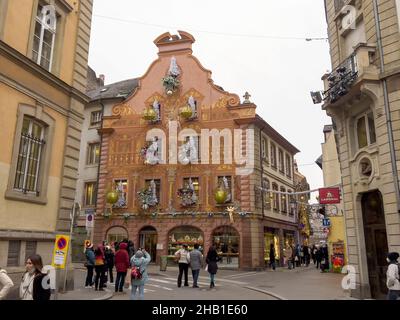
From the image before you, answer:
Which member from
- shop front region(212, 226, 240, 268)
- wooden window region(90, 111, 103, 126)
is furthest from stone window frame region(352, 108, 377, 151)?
wooden window region(90, 111, 103, 126)

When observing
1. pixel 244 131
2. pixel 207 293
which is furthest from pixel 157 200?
pixel 207 293

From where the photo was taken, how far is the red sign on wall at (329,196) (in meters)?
17.4

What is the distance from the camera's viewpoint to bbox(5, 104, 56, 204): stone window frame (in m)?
11.5

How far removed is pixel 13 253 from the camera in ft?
37.4

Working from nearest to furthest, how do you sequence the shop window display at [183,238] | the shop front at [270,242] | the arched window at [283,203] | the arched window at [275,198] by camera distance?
1. the shop window display at [183,238]
2. the shop front at [270,242]
3. the arched window at [275,198]
4. the arched window at [283,203]

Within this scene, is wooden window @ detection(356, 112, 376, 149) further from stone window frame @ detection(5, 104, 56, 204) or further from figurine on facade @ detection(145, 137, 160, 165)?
figurine on facade @ detection(145, 137, 160, 165)

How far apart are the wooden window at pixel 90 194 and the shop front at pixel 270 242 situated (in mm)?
14185

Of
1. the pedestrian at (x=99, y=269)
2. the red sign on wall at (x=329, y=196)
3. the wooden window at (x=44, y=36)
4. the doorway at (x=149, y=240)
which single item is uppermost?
the wooden window at (x=44, y=36)

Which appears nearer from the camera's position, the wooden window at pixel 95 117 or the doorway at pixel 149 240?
the doorway at pixel 149 240

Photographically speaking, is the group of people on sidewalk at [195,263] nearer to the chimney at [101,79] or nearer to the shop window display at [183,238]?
the shop window display at [183,238]

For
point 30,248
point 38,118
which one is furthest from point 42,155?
point 30,248

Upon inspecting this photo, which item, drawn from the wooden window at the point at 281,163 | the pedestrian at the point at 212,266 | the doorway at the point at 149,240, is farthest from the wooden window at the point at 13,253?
the wooden window at the point at 281,163

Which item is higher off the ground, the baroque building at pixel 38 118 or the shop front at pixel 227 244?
the baroque building at pixel 38 118
